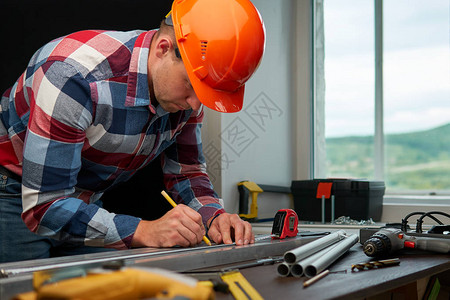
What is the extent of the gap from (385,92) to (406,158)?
388 millimetres

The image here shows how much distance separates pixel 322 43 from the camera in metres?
2.62

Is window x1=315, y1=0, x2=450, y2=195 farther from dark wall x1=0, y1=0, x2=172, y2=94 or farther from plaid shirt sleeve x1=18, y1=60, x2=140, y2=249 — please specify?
plaid shirt sleeve x1=18, y1=60, x2=140, y2=249

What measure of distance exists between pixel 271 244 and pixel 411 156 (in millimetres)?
1717

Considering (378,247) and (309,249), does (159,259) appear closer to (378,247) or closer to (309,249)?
(309,249)

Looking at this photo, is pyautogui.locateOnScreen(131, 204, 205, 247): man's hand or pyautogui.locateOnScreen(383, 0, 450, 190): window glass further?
pyautogui.locateOnScreen(383, 0, 450, 190): window glass

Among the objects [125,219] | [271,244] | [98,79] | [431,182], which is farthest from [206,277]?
[431,182]

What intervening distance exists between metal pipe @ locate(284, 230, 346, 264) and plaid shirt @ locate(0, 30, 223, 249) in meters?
0.40

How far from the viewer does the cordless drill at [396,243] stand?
3.59ft

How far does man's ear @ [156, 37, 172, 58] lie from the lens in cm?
127

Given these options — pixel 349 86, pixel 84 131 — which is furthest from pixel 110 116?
pixel 349 86

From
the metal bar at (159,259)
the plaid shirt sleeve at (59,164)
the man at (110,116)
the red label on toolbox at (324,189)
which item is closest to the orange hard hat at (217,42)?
the man at (110,116)

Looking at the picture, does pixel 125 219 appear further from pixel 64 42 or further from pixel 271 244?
pixel 64 42

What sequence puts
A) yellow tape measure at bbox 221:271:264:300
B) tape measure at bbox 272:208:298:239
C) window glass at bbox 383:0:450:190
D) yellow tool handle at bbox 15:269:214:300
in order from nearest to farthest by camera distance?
yellow tool handle at bbox 15:269:214:300, yellow tape measure at bbox 221:271:264:300, tape measure at bbox 272:208:298:239, window glass at bbox 383:0:450:190

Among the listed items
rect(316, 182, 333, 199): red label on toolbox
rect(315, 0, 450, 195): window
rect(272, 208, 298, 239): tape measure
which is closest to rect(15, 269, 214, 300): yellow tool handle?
rect(272, 208, 298, 239): tape measure
